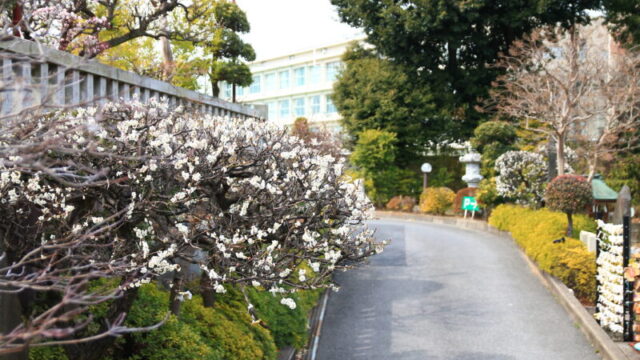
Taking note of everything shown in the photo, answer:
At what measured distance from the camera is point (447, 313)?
32.0 feet

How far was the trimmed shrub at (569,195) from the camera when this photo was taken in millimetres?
13195

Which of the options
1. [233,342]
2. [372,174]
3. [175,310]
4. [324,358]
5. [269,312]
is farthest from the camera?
[372,174]

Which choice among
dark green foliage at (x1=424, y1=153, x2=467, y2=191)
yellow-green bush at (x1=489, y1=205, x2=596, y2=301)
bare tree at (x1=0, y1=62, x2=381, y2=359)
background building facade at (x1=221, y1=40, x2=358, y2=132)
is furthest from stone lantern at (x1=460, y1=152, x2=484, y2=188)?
background building facade at (x1=221, y1=40, x2=358, y2=132)

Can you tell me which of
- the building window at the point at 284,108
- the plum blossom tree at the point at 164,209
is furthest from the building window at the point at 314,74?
the plum blossom tree at the point at 164,209

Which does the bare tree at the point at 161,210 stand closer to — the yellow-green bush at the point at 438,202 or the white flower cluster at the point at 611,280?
the white flower cluster at the point at 611,280

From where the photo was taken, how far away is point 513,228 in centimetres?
1577

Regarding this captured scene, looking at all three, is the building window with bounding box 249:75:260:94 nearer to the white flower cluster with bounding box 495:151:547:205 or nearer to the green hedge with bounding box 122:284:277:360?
the white flower cluster with bounding box 495:151:547:205

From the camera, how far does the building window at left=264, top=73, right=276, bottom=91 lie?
52906 millimetres

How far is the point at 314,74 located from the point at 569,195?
37.5 metres

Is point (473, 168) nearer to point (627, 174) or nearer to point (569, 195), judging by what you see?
point (627, 174)

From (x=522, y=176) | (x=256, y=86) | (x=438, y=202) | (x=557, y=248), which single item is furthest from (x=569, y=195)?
(x=256, y=86)

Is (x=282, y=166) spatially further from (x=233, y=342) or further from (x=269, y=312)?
(x=269, y=312)

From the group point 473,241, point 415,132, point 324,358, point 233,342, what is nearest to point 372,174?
point 415,132

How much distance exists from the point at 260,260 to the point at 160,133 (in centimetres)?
135
